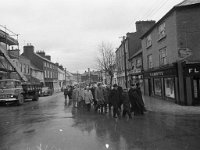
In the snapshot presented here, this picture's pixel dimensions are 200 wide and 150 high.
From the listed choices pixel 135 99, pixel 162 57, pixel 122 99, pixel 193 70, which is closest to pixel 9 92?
pixel 122 99

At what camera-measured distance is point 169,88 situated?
1947 cm

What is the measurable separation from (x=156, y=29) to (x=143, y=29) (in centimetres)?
1486

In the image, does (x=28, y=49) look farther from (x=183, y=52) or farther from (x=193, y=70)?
(x=193, y=70)

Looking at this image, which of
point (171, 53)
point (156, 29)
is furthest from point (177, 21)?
point (156, 29)

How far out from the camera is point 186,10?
1706cm

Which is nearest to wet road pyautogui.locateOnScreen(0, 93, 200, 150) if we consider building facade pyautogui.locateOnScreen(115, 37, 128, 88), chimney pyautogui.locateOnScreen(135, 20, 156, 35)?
chimney pyautogui.locateOnScreen(135, 20, 156, 35)

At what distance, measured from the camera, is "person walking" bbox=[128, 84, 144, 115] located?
41.3 ft

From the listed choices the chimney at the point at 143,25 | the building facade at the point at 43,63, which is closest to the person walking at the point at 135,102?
the chimney at the point at 143,25

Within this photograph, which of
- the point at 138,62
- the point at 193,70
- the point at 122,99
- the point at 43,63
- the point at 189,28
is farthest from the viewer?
the point at 43,63

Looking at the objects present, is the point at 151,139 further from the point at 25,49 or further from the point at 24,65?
the point at 25,49

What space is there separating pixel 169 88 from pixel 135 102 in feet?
25.9

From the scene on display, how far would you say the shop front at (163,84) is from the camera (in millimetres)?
17684

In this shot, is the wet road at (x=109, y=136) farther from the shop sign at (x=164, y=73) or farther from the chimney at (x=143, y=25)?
the chimney at (x=143, y=25)

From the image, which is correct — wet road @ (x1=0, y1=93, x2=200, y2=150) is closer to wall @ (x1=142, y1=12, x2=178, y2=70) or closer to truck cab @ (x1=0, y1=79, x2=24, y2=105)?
wall @ (x1=142, y1=12, x2=178, y2=70)
